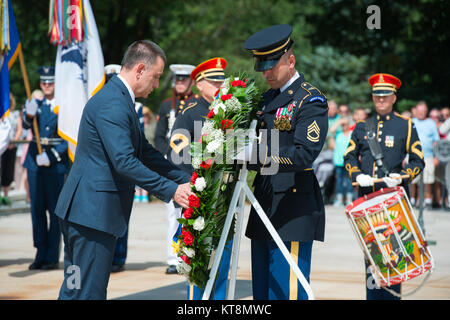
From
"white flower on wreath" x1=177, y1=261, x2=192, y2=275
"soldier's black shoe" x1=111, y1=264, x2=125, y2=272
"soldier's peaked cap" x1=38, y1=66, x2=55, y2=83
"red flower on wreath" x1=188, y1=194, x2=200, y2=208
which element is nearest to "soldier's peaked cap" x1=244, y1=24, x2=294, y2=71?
"red flower on wreath" x1=188, y1=194, x2=200, y2=208

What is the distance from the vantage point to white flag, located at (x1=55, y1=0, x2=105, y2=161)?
27.0ft

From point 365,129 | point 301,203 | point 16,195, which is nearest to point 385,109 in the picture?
point 365,129

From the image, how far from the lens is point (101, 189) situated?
15.6 feet

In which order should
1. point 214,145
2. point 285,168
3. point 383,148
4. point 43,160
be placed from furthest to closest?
point 43,160
point 383,148
point 285,168
point 214,145

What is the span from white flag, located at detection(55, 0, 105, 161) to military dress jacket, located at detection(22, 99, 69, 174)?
1.31 m

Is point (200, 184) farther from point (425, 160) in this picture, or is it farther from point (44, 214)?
point (425, 160)

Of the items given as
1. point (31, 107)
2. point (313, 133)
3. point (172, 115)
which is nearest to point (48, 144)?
point (31, 107)

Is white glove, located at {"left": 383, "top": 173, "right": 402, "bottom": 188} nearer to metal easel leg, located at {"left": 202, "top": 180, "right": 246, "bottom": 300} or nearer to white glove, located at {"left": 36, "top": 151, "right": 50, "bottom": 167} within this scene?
metal easel leg, located at {"left": 202, "top": 180, "right": 246, "bottom": 300}

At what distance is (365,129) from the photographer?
736 cm

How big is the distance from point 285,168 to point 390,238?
5.70ft

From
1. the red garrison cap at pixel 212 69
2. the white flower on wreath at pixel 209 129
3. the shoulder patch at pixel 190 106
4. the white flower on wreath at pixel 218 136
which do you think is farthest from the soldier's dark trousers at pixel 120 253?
the white flower on wreath at pixel 218 136

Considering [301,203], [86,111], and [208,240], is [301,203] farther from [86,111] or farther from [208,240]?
[86,111]

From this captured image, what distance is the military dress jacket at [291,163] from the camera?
473cm

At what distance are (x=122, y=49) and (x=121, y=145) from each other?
1673 cm
